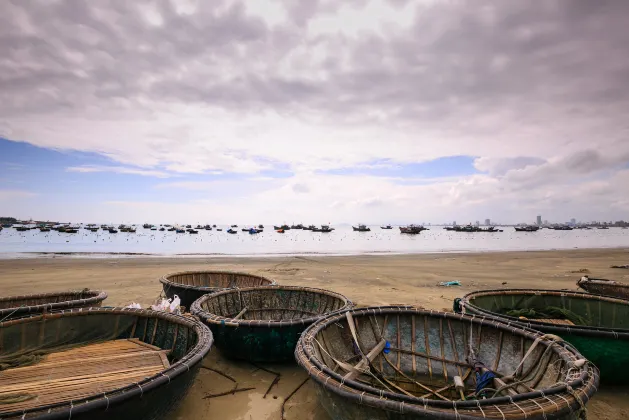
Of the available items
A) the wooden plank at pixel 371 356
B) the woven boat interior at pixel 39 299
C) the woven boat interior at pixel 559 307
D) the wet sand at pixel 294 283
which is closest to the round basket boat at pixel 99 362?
the wet sand at pixel 294 283

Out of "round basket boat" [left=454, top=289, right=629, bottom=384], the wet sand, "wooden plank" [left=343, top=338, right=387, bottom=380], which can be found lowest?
the wet sand

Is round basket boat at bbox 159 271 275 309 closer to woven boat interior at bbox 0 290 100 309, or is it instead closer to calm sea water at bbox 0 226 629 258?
woven boat interior at bbox 0 290 100 309

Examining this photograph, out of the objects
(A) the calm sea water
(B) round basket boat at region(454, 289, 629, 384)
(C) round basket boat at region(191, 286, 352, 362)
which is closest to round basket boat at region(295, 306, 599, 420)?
(B) round basket boat at region(454, 289, 629, 384)

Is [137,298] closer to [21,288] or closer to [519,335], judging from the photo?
[21,288]

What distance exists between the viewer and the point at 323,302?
711 cm

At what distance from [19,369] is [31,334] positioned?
32.7 inches

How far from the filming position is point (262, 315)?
7.32m

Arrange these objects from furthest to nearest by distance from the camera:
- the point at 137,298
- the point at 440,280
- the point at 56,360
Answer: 1. the point at 440,280
2. the point at 137,298
3. the point at 56,360

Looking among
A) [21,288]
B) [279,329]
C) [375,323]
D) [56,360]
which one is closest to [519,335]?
[375,323]

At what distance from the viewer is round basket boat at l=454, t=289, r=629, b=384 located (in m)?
4.46

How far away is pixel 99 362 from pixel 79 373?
0.97 ft

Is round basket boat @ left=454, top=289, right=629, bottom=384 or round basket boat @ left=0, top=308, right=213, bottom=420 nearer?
round basket boat @ left=0, top=308, right=213, bottom=420

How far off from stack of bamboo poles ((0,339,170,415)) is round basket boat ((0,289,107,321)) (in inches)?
45.0

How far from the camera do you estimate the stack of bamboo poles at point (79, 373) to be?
3635mm
